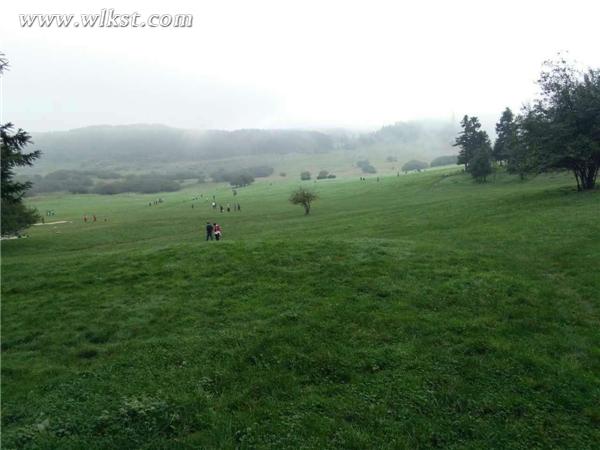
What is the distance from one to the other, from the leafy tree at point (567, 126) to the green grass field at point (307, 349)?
2494cm

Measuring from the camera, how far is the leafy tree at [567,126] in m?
40.8

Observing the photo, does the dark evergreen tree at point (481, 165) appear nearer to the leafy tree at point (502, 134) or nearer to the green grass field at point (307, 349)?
the leafy tree at point (502, 134)

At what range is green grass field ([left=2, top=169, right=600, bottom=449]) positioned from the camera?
8.44 meters

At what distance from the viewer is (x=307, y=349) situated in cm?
1153

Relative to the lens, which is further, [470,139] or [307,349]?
[470,139]

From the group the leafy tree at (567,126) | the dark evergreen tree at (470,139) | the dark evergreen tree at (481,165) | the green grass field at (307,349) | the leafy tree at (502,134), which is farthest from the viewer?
the dark evergreen tree at (470,139)

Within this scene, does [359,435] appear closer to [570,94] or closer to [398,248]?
[398,248]

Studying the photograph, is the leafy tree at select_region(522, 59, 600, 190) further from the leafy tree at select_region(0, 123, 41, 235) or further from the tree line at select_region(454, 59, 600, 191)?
the leafy tree at select_region(0, 123, 41, 235)

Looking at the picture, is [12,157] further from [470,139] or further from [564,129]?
[470,139]

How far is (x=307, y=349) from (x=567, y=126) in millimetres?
44948

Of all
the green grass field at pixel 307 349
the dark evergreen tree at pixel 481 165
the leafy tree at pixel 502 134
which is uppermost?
the leafy tree at pixel 502 134

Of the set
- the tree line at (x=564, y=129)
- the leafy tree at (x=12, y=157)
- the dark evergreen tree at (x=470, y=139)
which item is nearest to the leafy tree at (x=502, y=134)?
the dark evergreen tree at (x=470, y=139)

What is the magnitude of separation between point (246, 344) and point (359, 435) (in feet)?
16.0

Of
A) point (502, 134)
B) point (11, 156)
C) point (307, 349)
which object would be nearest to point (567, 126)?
point (307, 349)
